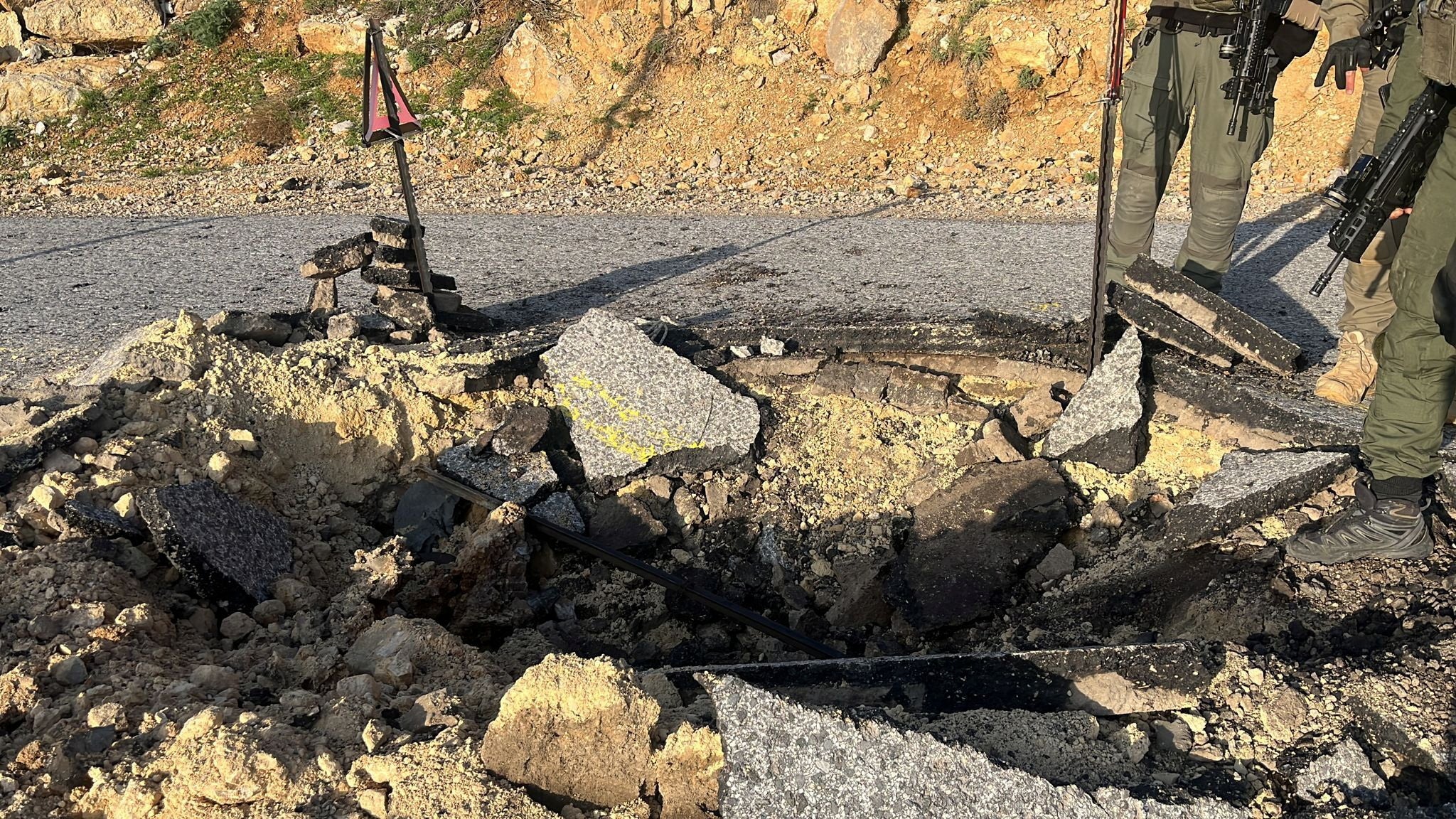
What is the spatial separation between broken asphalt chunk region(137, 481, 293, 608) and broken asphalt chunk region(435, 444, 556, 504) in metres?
0.84

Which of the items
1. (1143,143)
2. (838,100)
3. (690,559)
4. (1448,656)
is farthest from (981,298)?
(838,100)

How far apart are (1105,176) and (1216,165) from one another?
121 centimetres

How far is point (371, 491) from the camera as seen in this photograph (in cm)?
418

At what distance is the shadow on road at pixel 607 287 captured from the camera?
5.69m

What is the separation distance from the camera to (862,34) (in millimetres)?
9500

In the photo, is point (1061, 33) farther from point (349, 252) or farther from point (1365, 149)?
point (349, 252)

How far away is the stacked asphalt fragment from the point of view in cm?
490

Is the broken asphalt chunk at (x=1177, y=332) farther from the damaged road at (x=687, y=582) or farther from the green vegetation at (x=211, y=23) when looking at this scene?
the green vegetation at (x=211, y=23)

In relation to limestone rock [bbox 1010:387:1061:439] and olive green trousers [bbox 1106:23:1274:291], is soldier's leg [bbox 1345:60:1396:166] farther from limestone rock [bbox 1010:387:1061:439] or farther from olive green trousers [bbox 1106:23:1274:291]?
limestone rock [bbox 1010:387:1061:439]

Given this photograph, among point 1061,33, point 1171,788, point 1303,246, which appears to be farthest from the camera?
point 1061,33

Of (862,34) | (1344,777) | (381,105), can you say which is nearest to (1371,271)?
(1344,777)

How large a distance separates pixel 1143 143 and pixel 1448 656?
3.16 metres

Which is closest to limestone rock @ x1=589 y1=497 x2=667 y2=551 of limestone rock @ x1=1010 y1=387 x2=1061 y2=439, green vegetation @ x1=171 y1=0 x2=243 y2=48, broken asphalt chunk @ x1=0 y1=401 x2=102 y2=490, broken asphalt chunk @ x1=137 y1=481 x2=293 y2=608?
broken asphalt chunk @ x1=137 y1=481 x2=293 y2=608

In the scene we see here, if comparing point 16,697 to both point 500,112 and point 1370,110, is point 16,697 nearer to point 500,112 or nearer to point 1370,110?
point 1370,110
